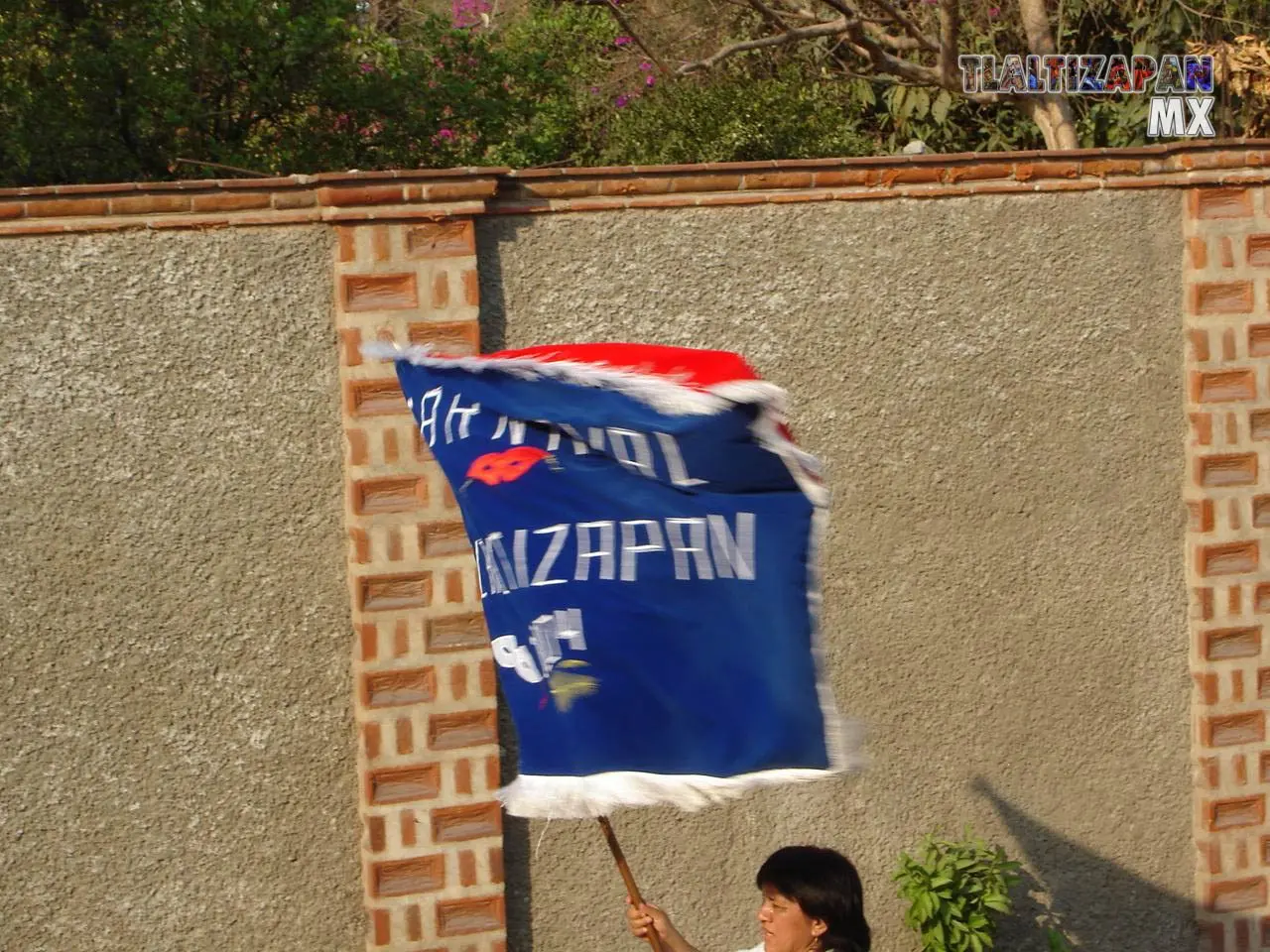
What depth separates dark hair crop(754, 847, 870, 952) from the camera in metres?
3.45

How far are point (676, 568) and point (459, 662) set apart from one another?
197 centimetres

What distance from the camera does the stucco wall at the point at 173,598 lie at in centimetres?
485

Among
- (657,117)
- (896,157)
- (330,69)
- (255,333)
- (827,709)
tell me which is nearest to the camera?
(827,709)

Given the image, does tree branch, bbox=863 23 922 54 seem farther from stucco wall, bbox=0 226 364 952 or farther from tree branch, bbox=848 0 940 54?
stucco wall, bbox=0 226 364 952

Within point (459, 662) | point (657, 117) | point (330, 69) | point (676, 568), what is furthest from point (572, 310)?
point (657, 117)

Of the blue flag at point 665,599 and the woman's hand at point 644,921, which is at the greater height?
the blue flag at point 665,599

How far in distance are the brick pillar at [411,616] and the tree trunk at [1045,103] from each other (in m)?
6.17

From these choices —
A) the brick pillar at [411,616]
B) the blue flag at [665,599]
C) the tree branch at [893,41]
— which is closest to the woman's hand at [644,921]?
the blue flag at [665,599]

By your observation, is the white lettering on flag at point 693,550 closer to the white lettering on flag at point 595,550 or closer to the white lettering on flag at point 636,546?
the white lettering on flag at point 636,546

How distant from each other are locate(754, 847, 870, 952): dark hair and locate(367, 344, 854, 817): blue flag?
14.3 inches

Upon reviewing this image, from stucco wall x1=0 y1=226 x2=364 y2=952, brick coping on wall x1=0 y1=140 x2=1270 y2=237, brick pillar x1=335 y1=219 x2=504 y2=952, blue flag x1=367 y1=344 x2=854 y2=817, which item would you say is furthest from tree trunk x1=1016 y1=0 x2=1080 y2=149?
blue flag x1=367 y1=344 x2=854 y2=817

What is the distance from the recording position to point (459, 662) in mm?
5070

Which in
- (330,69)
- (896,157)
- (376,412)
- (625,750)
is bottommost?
(625,750)

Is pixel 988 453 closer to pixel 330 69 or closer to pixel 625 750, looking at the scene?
pixel 625 750
